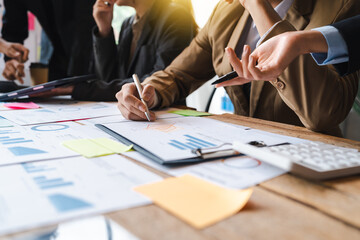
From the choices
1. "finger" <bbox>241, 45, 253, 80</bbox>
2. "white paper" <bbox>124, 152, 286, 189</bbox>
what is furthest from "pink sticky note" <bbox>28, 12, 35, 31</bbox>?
"white paper" <bbox>124, 152, 286, 189</bbox>

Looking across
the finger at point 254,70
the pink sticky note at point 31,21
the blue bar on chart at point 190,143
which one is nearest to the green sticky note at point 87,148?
→ the blue bar on chart at point 190,143

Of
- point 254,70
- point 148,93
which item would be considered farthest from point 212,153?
point 148,93

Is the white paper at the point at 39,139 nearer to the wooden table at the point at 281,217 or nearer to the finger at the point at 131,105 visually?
the finger at the point at 131,105

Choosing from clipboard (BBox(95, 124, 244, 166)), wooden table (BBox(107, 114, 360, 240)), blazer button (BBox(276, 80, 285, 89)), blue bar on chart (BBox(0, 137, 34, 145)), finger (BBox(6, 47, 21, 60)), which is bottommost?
finger (BBox(6, 47, 21, 60))

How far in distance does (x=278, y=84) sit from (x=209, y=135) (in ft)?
0.81

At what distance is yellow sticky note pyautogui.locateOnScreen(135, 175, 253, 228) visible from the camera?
11.6 inches

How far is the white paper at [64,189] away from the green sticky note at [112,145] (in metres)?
0.06

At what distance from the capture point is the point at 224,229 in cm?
27

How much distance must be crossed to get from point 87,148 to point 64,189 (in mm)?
177

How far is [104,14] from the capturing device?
1741mm

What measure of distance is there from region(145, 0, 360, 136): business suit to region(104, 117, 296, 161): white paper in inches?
6.5

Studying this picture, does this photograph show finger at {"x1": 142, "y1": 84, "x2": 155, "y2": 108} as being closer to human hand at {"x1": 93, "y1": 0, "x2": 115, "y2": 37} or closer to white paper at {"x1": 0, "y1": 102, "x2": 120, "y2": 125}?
white paper at {"x1": 0, "y1": 102, "x2": 120, "y2": 125}

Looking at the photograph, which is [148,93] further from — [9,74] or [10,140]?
[9,74]

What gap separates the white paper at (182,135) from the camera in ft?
1.69
